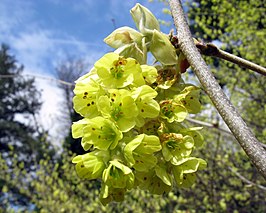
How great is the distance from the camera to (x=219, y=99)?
0.55 metres

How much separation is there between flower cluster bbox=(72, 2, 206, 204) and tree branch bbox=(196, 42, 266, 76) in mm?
71

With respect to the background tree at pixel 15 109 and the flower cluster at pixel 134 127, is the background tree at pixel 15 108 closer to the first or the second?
the background tree at pixel 15 109

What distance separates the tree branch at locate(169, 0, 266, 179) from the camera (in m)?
0.47

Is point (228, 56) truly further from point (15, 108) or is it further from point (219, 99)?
point (15, 108)

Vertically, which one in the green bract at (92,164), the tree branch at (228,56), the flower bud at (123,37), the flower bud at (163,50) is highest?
the flower bud at (123,37)

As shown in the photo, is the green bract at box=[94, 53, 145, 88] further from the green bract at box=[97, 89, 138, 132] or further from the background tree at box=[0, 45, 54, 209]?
the background tree at box=[0, 45, 54, 209]

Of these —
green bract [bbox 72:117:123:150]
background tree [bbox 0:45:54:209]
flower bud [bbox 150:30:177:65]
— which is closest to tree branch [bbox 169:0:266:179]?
flower bud [bbox 150:30:177:65]

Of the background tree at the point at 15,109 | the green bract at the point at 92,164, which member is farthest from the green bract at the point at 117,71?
the background tree at the point at 15,109

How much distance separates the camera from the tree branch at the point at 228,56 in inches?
28.8

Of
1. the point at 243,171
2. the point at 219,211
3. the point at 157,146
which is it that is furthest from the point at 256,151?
the point at 243,171

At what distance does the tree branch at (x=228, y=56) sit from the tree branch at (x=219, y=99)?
85mm

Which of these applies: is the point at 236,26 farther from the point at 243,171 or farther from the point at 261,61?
the point at 243,171

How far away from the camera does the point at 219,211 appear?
5730 mm

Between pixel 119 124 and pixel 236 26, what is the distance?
19.8 ft
